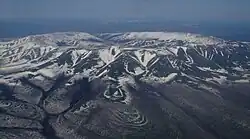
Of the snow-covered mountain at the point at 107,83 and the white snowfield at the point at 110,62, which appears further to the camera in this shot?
the white snowfield at the point at 110,62

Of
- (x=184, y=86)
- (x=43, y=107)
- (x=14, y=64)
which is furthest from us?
(x=14, y=64)

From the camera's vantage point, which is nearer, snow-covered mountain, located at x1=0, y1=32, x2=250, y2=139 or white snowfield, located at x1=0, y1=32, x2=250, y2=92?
snow-covered mountain, located at x1=0, y1=32, x2=250, y2=139

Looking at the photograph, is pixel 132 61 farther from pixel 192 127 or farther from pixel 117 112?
pixel 192 127

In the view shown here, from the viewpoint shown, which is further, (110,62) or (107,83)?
(110,62)

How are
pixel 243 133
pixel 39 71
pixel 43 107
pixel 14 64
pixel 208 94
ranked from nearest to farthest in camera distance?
pixel 243 133 < pixel 43 107 < pixel 208 94 < pixel 39 71 < pixel 14 64

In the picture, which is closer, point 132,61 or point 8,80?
point 8,80

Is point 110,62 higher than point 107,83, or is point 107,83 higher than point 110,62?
point 110,62

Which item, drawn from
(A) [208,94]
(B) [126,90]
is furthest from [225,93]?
(B) [126,90]
